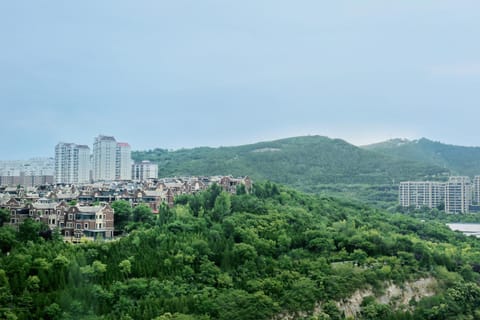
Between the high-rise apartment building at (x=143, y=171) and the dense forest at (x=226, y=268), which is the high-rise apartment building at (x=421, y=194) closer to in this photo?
the high-rise apartment building at (x=143, y=171)

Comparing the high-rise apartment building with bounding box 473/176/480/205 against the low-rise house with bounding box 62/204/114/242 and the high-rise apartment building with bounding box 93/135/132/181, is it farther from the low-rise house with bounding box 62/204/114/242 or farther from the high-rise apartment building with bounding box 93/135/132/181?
the low-rise house with bounding box 62/204/114/242

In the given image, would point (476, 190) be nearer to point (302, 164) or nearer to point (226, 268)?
point (302, 164)

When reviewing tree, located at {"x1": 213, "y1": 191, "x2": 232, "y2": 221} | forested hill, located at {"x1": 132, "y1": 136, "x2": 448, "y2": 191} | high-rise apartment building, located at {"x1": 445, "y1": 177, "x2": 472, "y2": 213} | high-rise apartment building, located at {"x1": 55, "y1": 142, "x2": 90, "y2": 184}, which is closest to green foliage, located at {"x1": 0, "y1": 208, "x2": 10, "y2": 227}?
tree, located at {"x1": 213, "y1": 191, "x2": 232, "y2": 221}

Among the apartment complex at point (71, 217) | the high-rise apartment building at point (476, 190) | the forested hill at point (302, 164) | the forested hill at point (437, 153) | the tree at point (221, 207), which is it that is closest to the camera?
the apartment complex at point (71, 217)

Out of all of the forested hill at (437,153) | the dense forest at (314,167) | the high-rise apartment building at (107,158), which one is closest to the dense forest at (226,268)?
→ the high-rise apartment building at (107,158)

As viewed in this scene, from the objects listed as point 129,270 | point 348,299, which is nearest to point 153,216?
point 129,270

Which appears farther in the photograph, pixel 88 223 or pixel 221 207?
pixel 221 207

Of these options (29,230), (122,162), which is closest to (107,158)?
(122,162)
